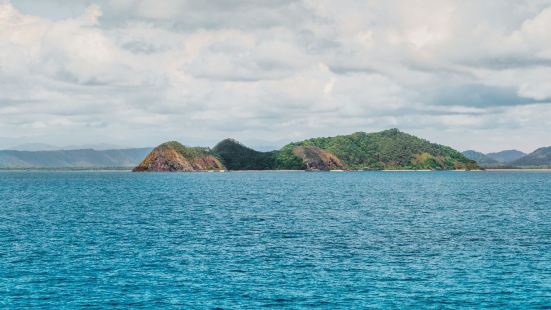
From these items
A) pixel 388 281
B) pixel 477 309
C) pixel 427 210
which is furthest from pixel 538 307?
pixel 427 210

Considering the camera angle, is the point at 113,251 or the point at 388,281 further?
the point at 113,251

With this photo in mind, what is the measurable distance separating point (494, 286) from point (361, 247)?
2583 centimetres

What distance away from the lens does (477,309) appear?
52531 mm

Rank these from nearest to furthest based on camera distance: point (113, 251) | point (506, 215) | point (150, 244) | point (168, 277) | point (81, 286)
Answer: point (81, 286) < point (168, 277) < point (113, 251) < point (150, 244) < point (506, 215)

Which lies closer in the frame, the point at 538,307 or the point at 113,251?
the point at 538,307

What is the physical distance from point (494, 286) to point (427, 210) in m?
90.4

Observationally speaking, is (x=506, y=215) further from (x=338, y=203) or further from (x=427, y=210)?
(x=338, y=203)

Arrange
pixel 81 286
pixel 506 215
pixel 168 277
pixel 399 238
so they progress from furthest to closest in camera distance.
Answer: pixel 506 215 → pixel 399 238 → pixel 168 277 → pixel 81 286

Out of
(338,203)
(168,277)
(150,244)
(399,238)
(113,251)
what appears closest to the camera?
(168,277)

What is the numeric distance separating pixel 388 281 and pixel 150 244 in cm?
3906

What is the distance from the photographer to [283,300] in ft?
181

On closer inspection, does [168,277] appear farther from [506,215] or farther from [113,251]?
[506,215]

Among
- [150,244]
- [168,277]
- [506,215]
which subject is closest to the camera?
[168,277]

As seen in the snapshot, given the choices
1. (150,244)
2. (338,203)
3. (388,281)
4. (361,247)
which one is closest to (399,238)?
(361,247)
